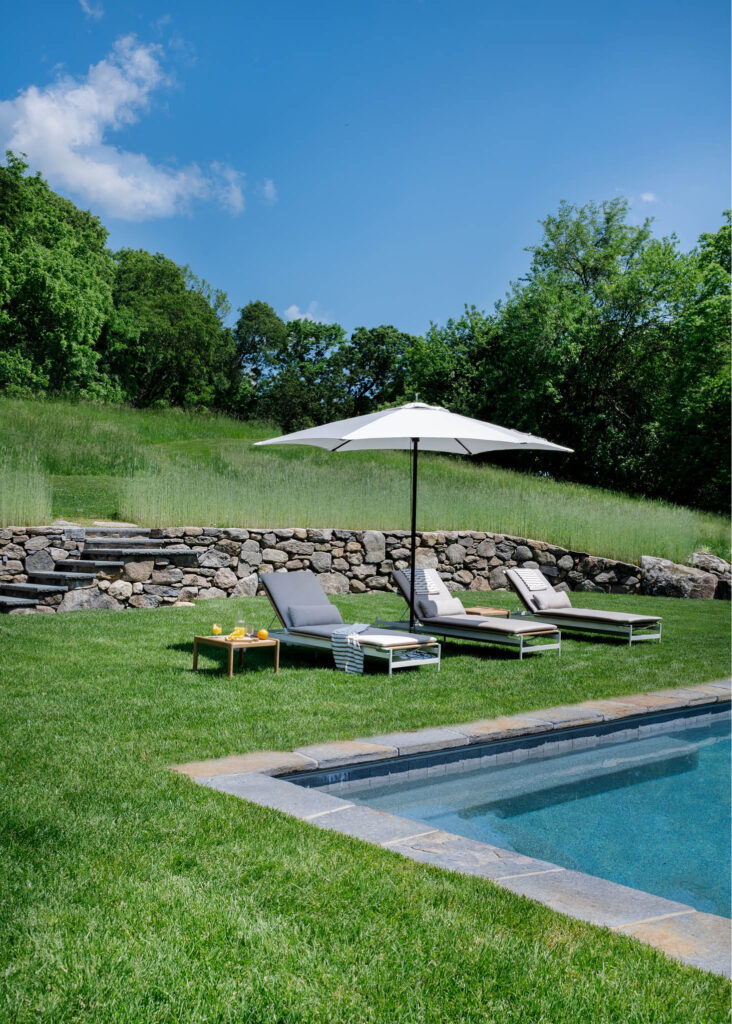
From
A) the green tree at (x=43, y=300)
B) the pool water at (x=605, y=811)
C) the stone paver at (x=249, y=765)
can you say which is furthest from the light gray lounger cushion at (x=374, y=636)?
the green tree at (x=43, y=300)

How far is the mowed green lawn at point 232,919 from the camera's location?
2139mm

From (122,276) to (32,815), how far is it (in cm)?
3851

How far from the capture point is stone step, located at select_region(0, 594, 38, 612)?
9.45 m

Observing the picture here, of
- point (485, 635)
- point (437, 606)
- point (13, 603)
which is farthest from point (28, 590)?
point (485, 635)

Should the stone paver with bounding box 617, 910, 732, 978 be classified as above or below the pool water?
above

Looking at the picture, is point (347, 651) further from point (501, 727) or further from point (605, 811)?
point (605, 811)

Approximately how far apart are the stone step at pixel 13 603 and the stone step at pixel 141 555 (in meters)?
0.84

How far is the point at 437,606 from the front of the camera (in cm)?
866

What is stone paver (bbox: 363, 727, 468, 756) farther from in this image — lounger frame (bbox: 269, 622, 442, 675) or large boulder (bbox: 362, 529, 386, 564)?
large boulder (bbox: 362, 529, 386, 564)

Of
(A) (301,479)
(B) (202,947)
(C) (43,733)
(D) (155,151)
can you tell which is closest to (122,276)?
(D) (155,151)

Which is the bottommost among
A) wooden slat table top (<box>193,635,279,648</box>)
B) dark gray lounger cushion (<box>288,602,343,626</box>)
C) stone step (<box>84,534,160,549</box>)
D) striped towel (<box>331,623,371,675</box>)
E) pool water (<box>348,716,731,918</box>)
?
pool water (<box>348,716,731,918</box>)

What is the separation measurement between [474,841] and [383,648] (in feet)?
11.4

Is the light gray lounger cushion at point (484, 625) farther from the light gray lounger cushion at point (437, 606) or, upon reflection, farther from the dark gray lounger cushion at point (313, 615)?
the dark gray lounger cushion at point (313, 615)

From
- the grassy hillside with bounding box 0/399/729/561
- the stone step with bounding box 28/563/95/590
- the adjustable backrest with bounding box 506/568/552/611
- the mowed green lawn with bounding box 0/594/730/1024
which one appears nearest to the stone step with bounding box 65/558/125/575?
the stone step with bounding box 28/563/95/590
